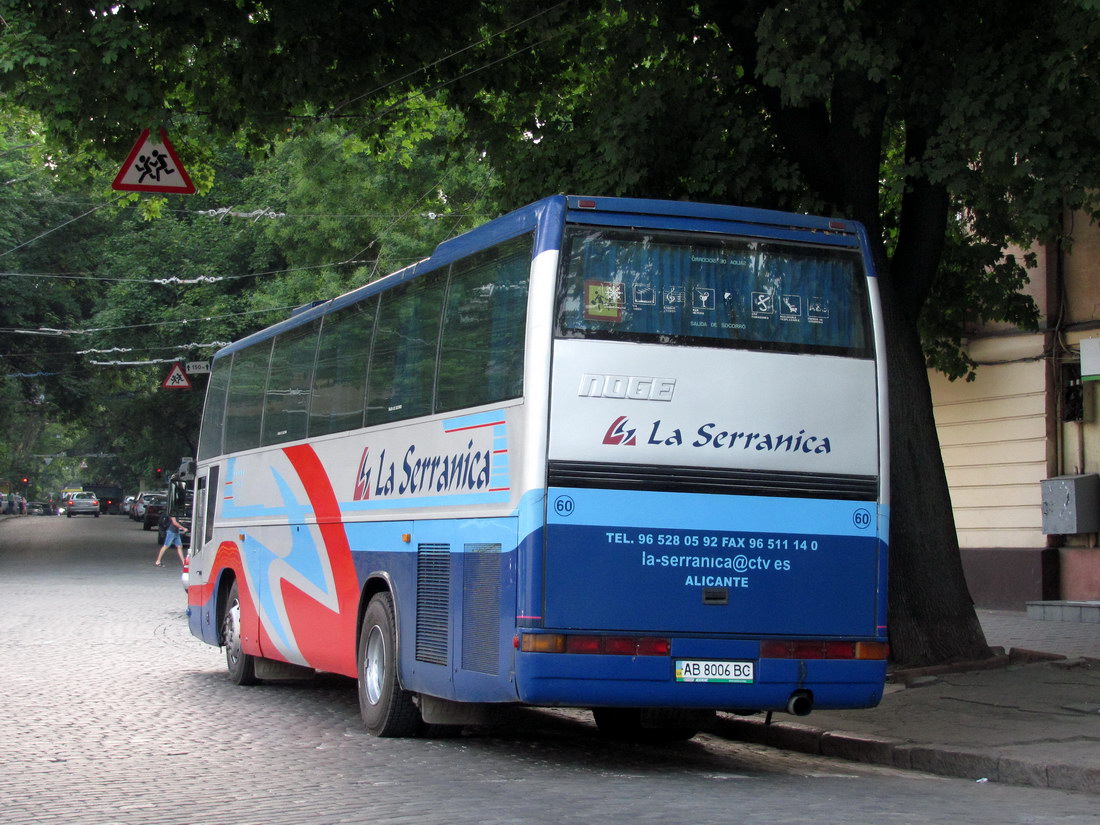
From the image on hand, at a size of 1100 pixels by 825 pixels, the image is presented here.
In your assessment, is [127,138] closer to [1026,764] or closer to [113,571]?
[1026,764]

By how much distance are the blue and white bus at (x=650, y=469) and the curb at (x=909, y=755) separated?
741 millimetres

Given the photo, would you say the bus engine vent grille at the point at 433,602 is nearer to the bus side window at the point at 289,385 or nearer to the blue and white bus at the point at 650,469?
the blue and white bus at the point at 650,469

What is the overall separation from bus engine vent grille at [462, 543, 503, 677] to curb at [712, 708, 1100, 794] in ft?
8.66

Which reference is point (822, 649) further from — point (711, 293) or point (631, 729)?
point (631, 729)

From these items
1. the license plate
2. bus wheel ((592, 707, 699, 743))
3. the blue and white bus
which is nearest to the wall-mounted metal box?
bus wheel ((592, 707, 699, 743))

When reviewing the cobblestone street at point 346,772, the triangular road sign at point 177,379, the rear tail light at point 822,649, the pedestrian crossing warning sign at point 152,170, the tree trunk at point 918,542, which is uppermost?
the triangular road sign at point 177,379

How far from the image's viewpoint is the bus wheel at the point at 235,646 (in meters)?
14.5

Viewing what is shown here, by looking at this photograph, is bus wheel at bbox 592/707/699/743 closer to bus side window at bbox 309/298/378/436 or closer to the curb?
the curb

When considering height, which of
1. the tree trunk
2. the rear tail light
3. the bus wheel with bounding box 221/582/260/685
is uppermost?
the tree trunk

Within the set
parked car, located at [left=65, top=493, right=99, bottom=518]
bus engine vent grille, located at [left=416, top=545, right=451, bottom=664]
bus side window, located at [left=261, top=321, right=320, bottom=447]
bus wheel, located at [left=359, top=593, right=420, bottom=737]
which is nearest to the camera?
bus engine vent grille, located at [left=416, top=545, right=451, bottom=664]

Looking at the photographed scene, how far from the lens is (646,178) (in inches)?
516

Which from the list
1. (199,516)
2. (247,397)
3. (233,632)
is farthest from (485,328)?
(199,516)

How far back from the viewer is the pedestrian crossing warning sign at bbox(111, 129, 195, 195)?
1453 cm

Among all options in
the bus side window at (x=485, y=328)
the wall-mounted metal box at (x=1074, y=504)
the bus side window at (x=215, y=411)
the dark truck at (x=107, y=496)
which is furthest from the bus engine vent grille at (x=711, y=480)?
the dark truck at (x=107, y=496)
